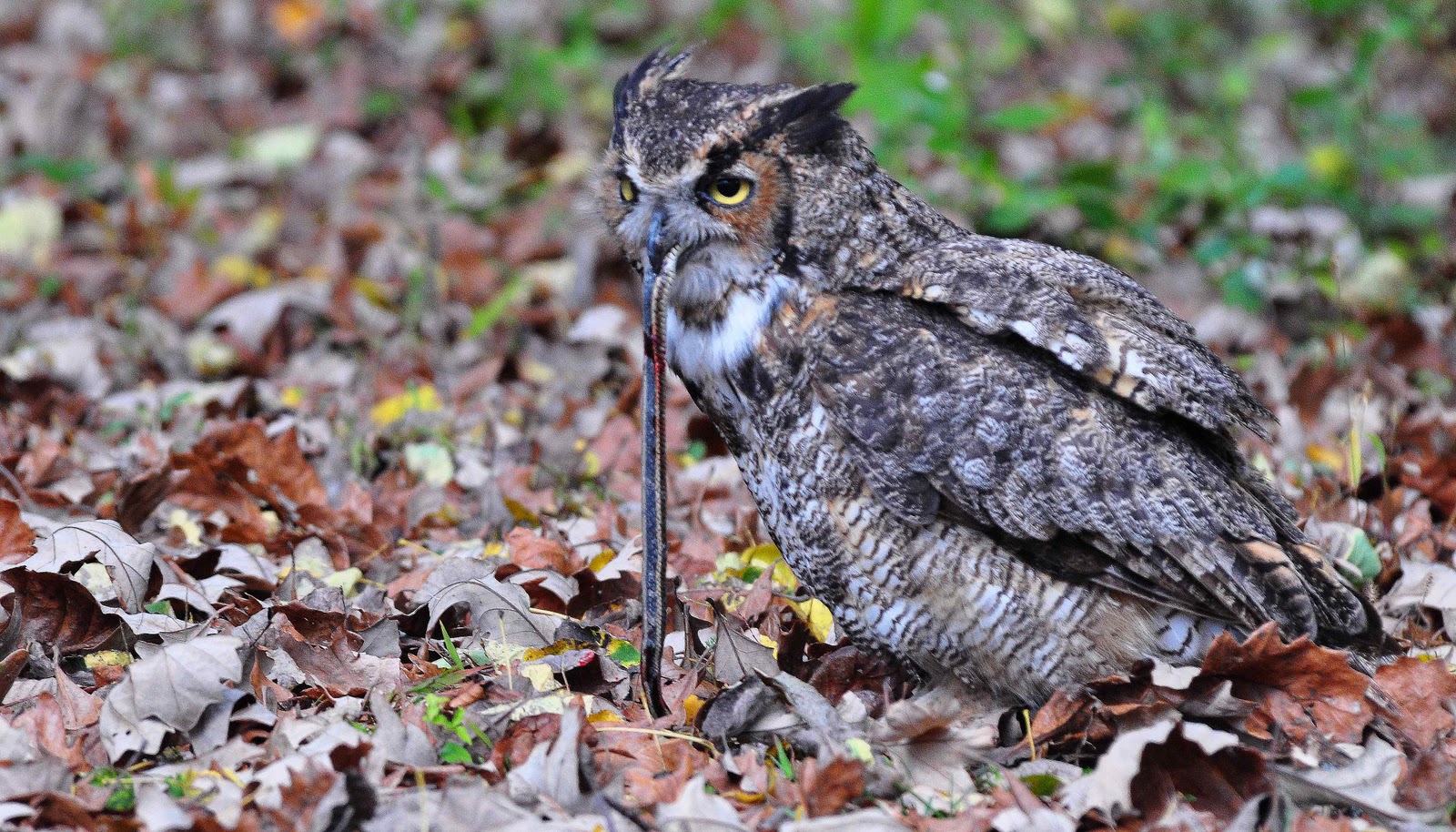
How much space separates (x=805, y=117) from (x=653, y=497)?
990mm

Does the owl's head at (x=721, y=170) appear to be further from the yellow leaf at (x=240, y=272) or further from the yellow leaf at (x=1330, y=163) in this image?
the yellow leaf at (x=1330, y=163)

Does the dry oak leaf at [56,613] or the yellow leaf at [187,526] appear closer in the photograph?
the dry oak leaf at [56,613]

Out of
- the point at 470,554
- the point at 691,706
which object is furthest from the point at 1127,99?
the point at 691,706

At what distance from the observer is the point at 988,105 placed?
895 centimetres

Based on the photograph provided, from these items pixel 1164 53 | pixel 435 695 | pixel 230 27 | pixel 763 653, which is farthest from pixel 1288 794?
pixel 230 27

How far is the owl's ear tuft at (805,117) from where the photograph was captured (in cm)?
351

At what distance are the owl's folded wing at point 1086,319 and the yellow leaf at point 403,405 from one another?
2.42m

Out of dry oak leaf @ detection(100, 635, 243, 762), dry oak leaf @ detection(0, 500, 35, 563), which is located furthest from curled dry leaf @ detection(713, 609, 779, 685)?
dry oak leaf @ detection(0, 500, 35, 563)

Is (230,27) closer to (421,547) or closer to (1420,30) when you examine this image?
(421,547)

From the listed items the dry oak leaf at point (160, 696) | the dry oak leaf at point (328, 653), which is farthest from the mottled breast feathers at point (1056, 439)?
the dry oak leaf at point (160, 696)

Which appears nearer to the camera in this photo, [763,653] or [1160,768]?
[1160,768]

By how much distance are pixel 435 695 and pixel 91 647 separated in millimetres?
917

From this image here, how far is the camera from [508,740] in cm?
327

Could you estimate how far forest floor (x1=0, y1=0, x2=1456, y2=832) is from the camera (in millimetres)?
3123
